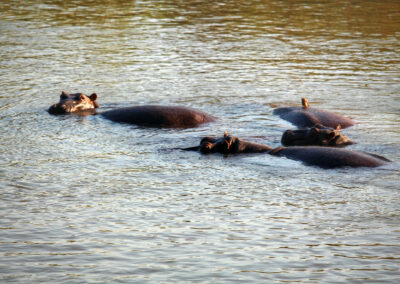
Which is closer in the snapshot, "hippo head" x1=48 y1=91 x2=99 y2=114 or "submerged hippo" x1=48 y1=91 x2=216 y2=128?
"submerged hippo" x1=48 y1=91 x2=216 y2=128

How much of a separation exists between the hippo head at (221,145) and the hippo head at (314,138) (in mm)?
887

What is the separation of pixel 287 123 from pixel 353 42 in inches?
340

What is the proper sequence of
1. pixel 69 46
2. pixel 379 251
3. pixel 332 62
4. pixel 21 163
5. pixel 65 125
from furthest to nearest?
pixel 69 46, pixel 332 62, pixel 65 125, pixel 21 163, pixel 379 251

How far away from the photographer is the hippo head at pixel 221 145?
10.7 metres

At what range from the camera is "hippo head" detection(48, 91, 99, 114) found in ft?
44.6

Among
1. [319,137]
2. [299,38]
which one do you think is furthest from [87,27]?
[319,137]

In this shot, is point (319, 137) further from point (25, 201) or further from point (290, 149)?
point (25, 201)

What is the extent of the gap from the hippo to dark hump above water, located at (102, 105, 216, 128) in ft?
4.29

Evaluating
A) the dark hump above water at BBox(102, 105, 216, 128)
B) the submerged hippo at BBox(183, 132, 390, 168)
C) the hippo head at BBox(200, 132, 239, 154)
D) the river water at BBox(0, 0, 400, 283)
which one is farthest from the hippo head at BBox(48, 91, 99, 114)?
the hippo head at BBox(200, 132, 239, 154)

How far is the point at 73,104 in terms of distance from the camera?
45.2 feet

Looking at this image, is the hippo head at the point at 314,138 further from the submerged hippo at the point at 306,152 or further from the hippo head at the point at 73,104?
the hippo head at the point at 73,104

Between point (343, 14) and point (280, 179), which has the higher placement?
point (343, 14)

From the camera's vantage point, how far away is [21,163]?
10164mm

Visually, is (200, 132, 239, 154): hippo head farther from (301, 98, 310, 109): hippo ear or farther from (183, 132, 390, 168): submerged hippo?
(301, 98, 310, 109): hippo ear
